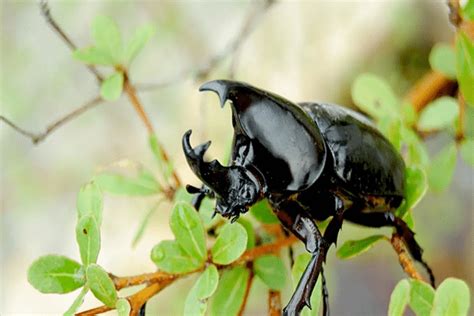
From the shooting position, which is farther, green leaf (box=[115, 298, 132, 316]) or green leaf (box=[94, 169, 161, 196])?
green leaf (box=[94, 169, 161, 196])

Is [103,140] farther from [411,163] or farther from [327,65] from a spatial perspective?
[411,163]

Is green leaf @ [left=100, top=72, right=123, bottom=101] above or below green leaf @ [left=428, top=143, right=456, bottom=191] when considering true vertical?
above

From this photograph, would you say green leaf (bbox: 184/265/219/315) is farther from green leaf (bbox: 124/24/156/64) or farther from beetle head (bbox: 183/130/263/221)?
green leaf (bbox: 124/24/156/64)

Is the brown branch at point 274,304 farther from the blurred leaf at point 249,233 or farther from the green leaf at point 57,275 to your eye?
the green leaf at point 57,275

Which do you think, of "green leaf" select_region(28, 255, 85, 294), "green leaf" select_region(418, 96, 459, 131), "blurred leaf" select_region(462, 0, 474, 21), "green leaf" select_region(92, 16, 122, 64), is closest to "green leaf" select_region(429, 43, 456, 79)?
"green leaf" select_region(418, 96, 459, 131)

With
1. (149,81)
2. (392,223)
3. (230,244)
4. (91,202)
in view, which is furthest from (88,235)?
(149,81)

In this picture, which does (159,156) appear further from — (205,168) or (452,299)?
(452,299)

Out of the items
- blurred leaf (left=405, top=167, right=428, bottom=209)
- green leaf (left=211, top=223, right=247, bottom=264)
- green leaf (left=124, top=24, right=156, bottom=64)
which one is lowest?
blurred leaf (left=405, top=167, right=428, bottom=209)
